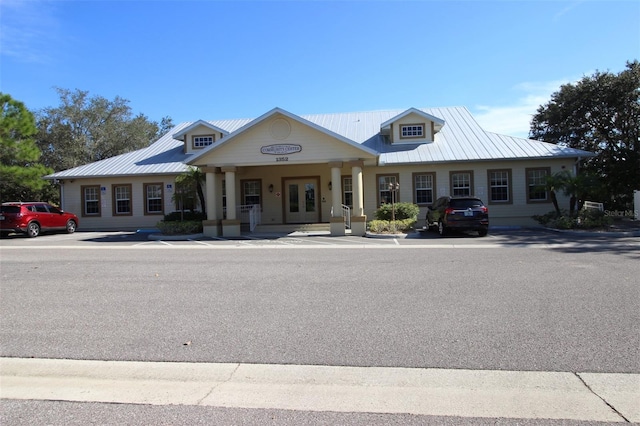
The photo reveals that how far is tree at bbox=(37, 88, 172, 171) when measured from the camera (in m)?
42.2

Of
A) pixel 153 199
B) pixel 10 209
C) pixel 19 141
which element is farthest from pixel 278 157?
pixel 10 209

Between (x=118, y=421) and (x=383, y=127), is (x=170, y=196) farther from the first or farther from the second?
(x=118, y=421)

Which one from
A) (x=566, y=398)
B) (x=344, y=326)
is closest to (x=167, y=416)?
(x=344, y=326)

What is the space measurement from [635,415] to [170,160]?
26181mm

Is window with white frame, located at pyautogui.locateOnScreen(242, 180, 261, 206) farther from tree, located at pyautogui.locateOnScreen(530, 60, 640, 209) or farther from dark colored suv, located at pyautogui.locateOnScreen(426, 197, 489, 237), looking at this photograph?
tree, located at pyautogui.locateOnScreen(530, 60, 640, 209)

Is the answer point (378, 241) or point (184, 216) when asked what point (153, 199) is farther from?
point (378, 241)

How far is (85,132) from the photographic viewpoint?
4400 centimetres

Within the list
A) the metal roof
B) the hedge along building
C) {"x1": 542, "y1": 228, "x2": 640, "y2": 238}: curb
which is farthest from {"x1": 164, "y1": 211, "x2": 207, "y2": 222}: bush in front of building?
{"x1": 542, "y1": 228, "x2": 640, "y2": 238}: curb

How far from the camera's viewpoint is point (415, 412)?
11.5 ft

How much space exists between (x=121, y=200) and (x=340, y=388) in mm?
24901

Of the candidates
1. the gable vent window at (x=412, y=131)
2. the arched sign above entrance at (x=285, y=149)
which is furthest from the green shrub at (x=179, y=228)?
the gable vent window at (x=412, y=131)

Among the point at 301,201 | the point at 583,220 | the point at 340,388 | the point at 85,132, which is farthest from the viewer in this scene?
the point at 85,132

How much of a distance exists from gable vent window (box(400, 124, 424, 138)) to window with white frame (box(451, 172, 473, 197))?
11.4 feet

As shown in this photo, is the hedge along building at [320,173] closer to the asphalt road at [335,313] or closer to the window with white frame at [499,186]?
the window with white frame at [499,186]
